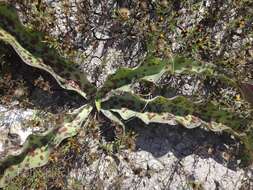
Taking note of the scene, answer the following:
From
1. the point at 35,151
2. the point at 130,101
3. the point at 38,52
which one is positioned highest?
the point at 38,52

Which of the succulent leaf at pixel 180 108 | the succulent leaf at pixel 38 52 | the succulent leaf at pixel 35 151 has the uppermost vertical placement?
the succulent leaf at pixel 38 52

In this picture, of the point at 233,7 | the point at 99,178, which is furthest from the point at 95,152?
the point at 233,7

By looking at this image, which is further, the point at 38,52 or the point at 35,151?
the point at 38,52

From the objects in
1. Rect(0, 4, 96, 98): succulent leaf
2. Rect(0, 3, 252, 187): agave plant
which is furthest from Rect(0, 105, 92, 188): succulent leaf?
Rect(0, 4, 96, 98): succulent leaf

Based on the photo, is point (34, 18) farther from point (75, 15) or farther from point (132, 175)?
point (132, 175)

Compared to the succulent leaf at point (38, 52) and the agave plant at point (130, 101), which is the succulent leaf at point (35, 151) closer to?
the agave plant at point (130, 101)

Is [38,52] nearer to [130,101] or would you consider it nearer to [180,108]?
[130,101]

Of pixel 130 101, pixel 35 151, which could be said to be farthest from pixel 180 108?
pixel 35 151

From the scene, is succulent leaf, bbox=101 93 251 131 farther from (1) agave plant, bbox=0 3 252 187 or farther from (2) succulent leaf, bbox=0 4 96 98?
(2) succulent leaf, bbox=0 4 96 98

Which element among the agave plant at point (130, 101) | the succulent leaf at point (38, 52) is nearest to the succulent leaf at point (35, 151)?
the agave plant at point (130, 101)
